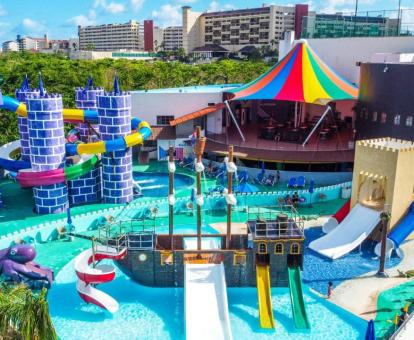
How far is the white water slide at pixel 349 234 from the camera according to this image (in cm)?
1808

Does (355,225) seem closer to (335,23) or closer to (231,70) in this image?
(335,23)

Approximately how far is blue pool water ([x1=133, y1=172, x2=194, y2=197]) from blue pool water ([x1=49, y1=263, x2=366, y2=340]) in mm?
9219

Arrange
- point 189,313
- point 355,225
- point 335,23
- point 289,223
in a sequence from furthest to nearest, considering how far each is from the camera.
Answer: point 335,23 → point 355,225 → point 289,223 → point 189,313

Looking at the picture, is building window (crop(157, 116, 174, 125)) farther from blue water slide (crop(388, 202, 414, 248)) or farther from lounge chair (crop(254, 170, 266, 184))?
blue water slide (crop(388, 202, 414, 248))

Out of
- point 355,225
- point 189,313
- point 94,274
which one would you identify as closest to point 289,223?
point 355,225

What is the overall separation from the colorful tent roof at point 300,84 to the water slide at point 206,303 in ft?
49.4

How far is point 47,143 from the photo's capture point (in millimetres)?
21406

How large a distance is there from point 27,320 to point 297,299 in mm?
8948

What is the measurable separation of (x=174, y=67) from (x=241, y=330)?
173ft

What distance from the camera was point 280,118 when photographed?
38.4 metres

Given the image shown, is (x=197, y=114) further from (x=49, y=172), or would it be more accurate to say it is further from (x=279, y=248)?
(x=279, y=248)

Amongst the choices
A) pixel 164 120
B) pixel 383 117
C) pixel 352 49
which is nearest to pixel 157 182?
pixel 164 120

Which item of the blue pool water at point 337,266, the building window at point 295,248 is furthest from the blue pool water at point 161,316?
the building window at point 295,248

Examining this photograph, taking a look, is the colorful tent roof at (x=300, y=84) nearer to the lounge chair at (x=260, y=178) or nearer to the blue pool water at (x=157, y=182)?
the lounge chair at (x=260, y=178)
